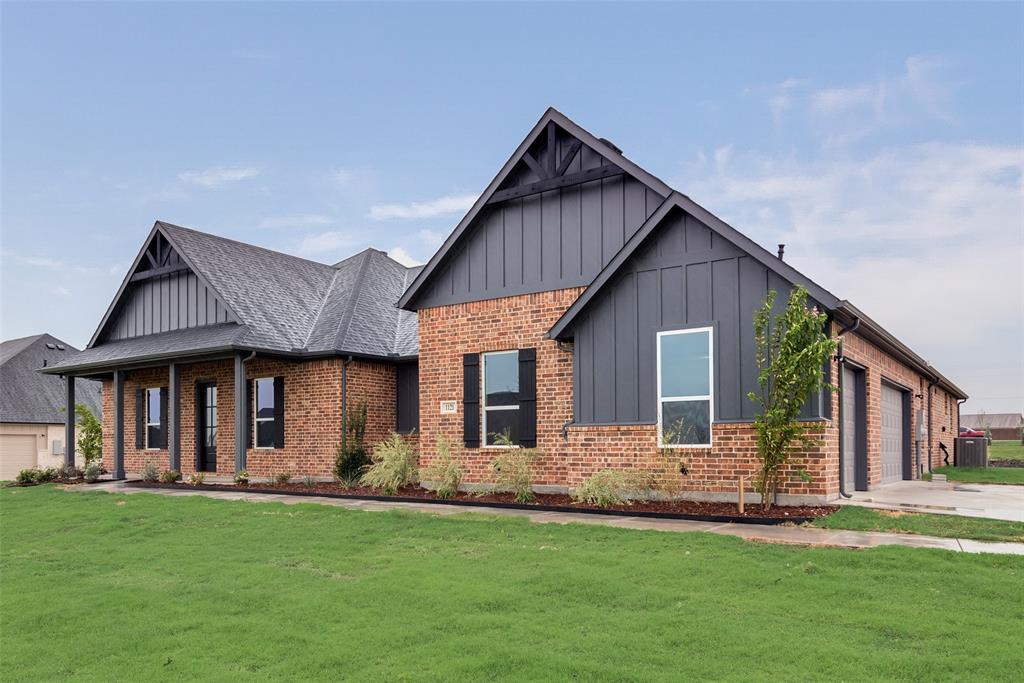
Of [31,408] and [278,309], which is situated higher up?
[278,309]

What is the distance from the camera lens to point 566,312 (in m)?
13.3

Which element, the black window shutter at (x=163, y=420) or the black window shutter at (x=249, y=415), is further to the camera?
the black window shutter at (x=163, y=420)

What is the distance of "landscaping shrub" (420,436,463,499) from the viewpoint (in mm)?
14508

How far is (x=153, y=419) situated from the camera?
896 inches

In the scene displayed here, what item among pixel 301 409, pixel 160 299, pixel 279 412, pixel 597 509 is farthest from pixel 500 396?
pixel 160 299

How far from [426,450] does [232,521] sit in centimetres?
502

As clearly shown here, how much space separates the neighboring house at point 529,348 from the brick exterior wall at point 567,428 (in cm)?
3

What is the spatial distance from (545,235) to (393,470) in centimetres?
557

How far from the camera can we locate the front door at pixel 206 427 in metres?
21.1

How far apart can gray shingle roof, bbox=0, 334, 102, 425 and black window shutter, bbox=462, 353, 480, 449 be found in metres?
26.8

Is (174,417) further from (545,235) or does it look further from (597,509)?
(597,509)

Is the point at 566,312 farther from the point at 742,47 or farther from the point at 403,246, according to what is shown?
the point at 403,246

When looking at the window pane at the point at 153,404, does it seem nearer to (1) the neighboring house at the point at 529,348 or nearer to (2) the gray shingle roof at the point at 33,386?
(1) the neighboring house at the point at 529,348

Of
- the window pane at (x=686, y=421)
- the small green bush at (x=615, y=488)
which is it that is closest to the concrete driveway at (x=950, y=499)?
the window pane at (x=686, y=421)
